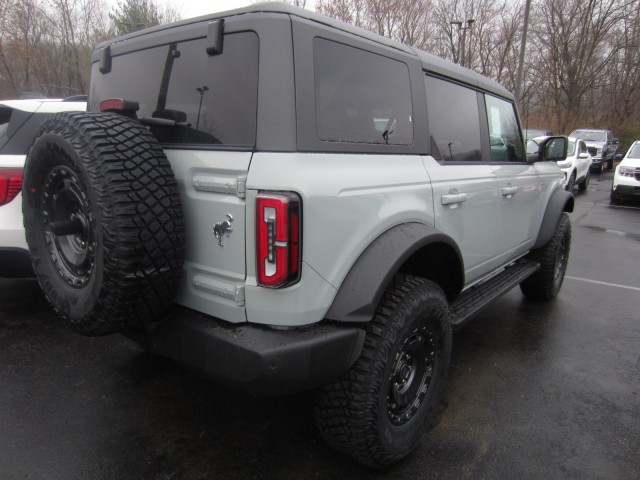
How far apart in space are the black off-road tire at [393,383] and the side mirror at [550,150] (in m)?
2.57

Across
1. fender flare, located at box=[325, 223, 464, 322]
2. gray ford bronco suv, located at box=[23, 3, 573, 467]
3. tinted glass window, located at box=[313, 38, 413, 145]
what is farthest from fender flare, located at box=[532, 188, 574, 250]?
fender flare, located at box=[325, 223, 464, 322]

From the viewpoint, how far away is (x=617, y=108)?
3153 centimetres

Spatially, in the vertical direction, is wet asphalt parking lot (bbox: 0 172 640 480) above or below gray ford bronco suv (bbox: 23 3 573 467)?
below

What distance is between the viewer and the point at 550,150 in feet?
14.4

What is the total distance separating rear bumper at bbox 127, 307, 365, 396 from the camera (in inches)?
68.2

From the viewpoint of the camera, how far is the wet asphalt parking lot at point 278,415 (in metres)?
2.29

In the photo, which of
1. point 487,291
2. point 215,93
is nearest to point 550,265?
point 487,291

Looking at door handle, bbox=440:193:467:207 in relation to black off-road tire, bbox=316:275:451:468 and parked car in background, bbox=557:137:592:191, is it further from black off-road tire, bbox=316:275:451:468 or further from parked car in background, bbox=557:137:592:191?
parked car in background, bbox=557:137:592:191

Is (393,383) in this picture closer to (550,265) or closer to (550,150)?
(550,265)

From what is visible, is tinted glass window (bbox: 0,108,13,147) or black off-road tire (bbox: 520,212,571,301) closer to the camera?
tinted glass window (bbox: 0,108,13,147)

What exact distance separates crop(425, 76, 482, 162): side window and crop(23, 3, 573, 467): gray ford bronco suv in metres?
0.27

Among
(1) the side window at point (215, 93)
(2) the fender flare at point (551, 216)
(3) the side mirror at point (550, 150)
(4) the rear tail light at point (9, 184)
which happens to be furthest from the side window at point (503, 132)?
(4) the rear tail light at point (9, 184)

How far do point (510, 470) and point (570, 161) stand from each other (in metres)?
12.1

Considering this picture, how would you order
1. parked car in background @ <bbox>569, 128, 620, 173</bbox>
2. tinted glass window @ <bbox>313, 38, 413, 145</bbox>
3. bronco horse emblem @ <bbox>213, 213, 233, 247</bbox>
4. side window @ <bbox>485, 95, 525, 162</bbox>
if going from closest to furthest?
bronco horse emblem @ <bbox>213, 213, 233, 247</bbox>, tinted glass window @ <bbox>313, 38, 413, 145</bbox>, side window @ <bbox>485, 95, 525, 162</bbox>, parked car in background @ <bbox>569, 128, 620, 173</bbox>
